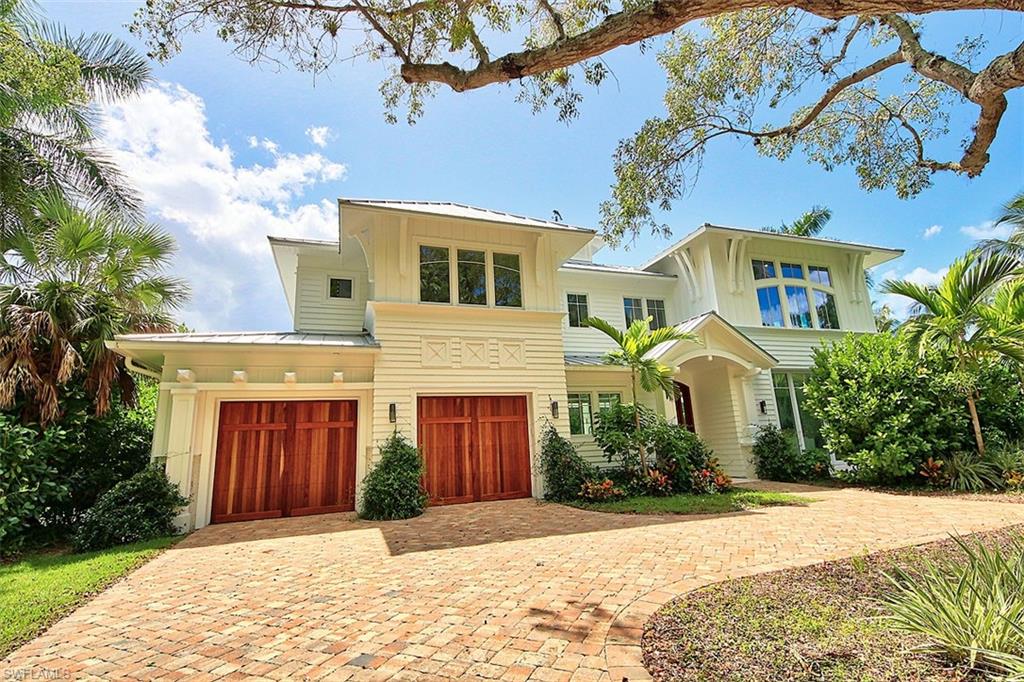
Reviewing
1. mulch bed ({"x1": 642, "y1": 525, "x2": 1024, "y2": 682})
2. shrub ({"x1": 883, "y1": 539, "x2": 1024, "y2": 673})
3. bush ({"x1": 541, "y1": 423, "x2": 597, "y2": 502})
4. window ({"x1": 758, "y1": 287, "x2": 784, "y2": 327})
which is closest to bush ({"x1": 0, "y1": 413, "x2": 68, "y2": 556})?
bush ({"x1": 541, "y1": 423, "x2": 597, "y2": 502})

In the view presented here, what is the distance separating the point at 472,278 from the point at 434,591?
721 cm

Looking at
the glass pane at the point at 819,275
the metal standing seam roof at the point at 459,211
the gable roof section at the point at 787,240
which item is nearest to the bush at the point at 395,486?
the metal standing seam roof at the point at 459,211

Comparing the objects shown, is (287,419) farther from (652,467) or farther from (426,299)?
(652,467)

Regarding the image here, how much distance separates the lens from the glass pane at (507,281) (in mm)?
10570

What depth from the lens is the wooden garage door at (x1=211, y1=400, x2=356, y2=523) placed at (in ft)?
27.7

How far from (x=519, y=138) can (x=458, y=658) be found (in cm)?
845

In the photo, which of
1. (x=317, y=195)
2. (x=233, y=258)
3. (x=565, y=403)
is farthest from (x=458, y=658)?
(x=233, y=258)

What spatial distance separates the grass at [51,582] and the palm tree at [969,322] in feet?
44.5

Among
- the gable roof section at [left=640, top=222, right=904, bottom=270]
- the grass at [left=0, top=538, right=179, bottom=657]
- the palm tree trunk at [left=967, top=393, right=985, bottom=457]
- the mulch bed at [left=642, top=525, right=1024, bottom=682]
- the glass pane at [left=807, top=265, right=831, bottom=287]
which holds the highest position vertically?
the gable roof section at [left=640, top=222, right=904, bottom=270]

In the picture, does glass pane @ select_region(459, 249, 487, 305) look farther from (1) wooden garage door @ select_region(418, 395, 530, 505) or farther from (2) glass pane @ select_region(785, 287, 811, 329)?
(2) glass pane @ select_region(785, 287, 811, 329)

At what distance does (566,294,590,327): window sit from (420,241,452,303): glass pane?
5.08 meters

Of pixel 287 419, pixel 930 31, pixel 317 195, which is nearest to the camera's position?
pixel 930 31

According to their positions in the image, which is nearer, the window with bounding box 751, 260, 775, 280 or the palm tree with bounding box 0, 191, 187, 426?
the palm tree with bounding box 0, 191, 187, 426

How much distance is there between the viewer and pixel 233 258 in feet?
71.8
